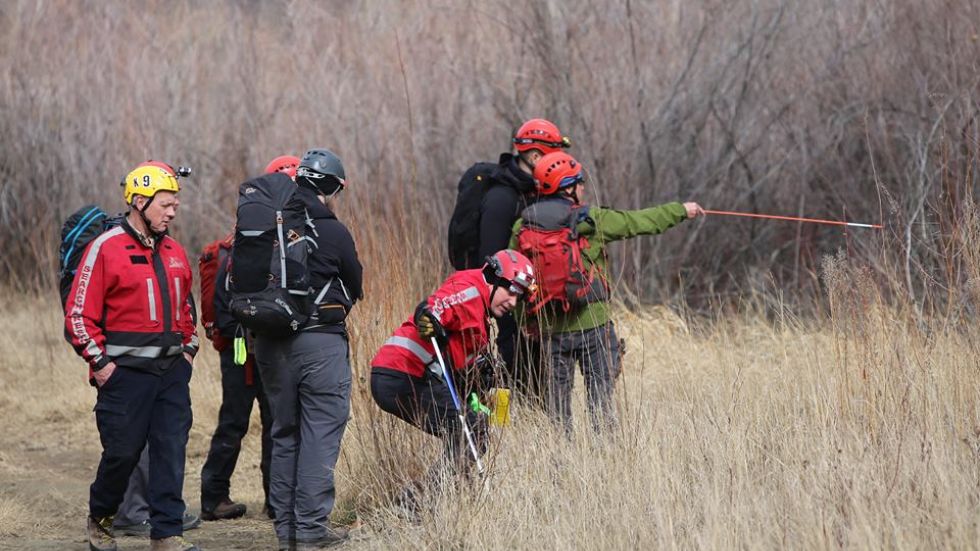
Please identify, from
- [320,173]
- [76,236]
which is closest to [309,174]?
[320,173]

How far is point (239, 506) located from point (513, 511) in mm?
2673

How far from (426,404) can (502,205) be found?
1.52m

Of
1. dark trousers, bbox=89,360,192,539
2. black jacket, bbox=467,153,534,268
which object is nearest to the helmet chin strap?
dark trousers, bbox=89,360,192,539

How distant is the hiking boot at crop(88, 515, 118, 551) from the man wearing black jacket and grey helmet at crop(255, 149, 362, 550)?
83 centimetres

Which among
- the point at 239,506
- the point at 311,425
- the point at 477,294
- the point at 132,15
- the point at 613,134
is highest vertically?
the point at 132,15

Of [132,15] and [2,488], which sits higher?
[132,15]

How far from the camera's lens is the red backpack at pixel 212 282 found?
7457 mm

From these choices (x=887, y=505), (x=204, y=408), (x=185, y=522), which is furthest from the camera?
(x=204, y=408)

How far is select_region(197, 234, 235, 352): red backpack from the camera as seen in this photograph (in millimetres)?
7457

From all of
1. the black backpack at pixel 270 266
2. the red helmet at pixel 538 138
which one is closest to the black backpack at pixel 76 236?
the black backpack at pixel 270 266

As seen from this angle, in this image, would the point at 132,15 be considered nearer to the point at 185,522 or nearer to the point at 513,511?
the point at 185,522

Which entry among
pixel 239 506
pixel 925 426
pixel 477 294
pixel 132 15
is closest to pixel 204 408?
pixel 239 506

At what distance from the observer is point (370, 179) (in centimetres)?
1415

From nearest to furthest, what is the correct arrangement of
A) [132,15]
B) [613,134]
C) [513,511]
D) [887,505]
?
[887,505] → [513,511] → [613,134] → [132,15]
